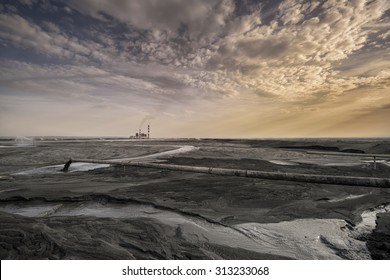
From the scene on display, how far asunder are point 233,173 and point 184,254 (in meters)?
2.92

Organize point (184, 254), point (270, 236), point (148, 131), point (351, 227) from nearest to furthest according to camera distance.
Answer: point (184, 254)
point (270, 236)
point (351, 227)
point (148, 131)

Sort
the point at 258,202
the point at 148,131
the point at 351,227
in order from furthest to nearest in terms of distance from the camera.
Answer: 1. the point at 148,131
2. the point at 258,202
3. the point at 351,227

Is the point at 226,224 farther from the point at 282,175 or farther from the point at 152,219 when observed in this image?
the point at 282,175

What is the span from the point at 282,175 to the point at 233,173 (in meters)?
1.19

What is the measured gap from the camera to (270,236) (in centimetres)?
354

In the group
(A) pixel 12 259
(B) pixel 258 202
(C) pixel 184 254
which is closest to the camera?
→ (A) pixel 12 259

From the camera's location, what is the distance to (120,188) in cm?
679

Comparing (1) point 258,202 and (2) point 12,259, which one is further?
→ (1) point 258,202

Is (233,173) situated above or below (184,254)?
above

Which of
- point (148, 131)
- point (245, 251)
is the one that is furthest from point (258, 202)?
point (148, 131)

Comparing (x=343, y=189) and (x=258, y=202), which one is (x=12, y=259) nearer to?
(x=258, y=202)

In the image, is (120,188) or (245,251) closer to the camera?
(245,251)

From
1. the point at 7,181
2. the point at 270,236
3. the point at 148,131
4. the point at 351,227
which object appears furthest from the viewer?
the point at 148,131

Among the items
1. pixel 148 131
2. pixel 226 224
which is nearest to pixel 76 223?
pixel 226 224
